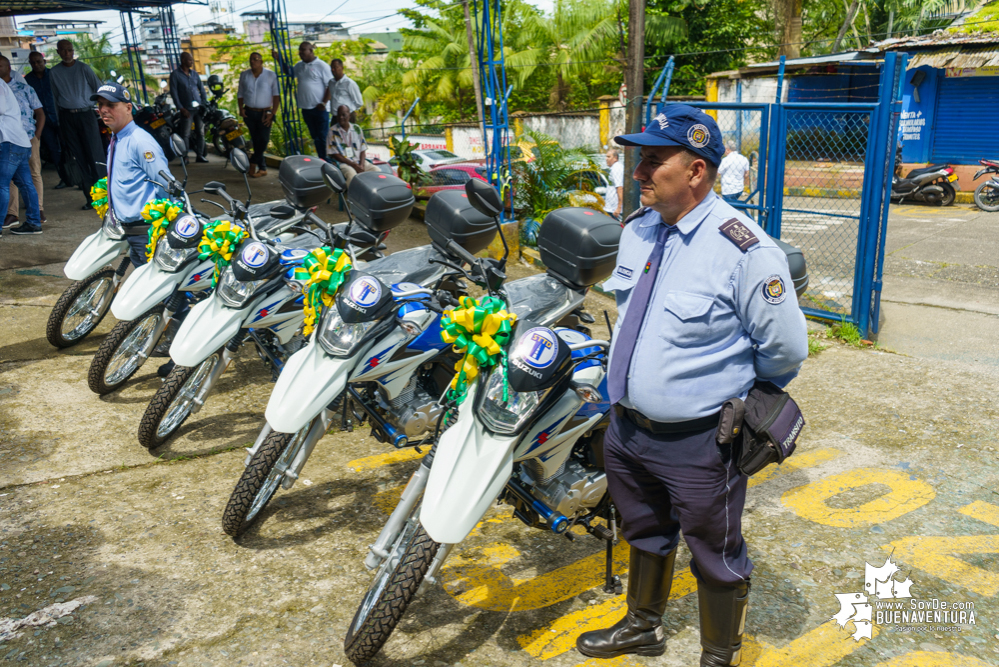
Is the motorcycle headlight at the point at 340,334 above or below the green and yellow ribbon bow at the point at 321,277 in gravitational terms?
below

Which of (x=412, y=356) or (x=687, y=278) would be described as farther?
(x=412, y=356)

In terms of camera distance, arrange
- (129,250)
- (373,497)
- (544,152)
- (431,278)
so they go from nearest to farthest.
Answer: (373,497) → (431,278) → (129,250) → (544,152)

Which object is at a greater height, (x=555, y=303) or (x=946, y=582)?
A: (x=555, y=303)

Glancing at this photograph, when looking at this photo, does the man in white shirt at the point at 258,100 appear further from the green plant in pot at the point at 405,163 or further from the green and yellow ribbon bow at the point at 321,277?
the green and yellow ribbon bow at the point at 321,277

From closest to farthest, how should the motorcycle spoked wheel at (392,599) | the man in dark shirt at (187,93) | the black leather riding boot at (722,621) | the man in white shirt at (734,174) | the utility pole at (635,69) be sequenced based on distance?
the black leather riding boot at (722,621)
the motorcycle spoked wheel at (392,599)
the utility pole at (635,69)
the man in white shirt at (734,174)
the man in dark shirt at (187,93)

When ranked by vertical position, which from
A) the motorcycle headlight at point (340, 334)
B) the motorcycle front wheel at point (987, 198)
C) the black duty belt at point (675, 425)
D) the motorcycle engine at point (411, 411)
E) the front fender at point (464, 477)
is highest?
the motorcycle headlight at point (340, 334)

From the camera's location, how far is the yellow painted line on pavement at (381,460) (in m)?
4.48

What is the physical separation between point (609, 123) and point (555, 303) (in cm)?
1664

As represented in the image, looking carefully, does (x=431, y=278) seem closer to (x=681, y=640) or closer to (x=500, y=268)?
(x=500, y=268)

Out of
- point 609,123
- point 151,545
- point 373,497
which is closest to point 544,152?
point 373,497

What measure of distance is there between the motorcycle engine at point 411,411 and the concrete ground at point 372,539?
0.56 meters

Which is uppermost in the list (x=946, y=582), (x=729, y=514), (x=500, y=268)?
(x=500, y=268)

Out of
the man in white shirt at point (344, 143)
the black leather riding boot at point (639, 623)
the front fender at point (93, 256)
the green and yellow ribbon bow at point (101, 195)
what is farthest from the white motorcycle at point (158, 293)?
the man in white shirt at point (344, 143)

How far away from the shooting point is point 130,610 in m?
3.24
